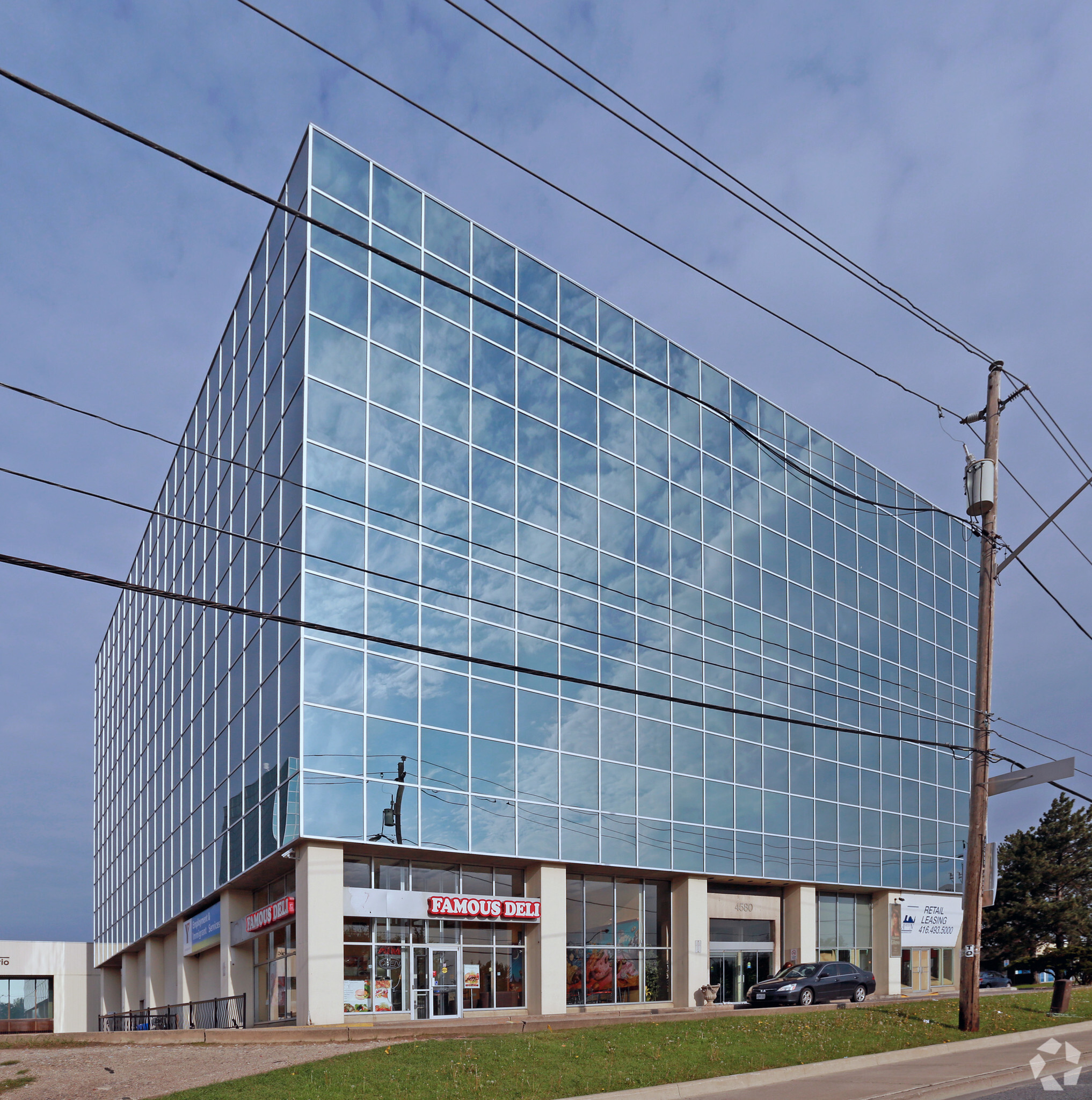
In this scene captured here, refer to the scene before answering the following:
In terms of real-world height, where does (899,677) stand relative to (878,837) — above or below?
above

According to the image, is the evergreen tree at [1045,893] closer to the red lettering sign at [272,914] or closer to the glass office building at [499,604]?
the glass office building at [499,604]

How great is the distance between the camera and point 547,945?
33.6 meters

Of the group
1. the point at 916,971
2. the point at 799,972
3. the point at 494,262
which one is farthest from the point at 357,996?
the point at 916,971

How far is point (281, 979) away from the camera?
30453mm

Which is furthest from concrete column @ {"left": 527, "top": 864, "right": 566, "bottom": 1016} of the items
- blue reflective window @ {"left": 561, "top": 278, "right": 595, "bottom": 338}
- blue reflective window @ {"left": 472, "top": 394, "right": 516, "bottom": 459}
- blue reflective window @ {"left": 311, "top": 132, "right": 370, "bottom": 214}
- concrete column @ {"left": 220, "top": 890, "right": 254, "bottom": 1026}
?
blue reflective window @ {"left": 311, "top": 132, "right": 370, "bottom": 214}

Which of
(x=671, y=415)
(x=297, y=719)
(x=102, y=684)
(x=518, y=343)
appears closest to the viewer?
(x=297, y=719)

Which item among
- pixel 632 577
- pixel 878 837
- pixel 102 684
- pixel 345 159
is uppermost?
pixel 345 159

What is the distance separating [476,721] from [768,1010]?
10.7 m

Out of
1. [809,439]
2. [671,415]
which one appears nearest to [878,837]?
[809,439]

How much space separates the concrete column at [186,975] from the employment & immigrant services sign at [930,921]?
29.4m

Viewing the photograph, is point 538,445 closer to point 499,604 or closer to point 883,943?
point 499,604

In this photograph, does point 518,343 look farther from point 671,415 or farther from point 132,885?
point 132,885

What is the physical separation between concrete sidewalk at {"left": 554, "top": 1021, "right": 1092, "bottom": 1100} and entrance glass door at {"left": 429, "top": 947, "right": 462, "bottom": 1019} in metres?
14.6

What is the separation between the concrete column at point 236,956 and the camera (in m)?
33.6
